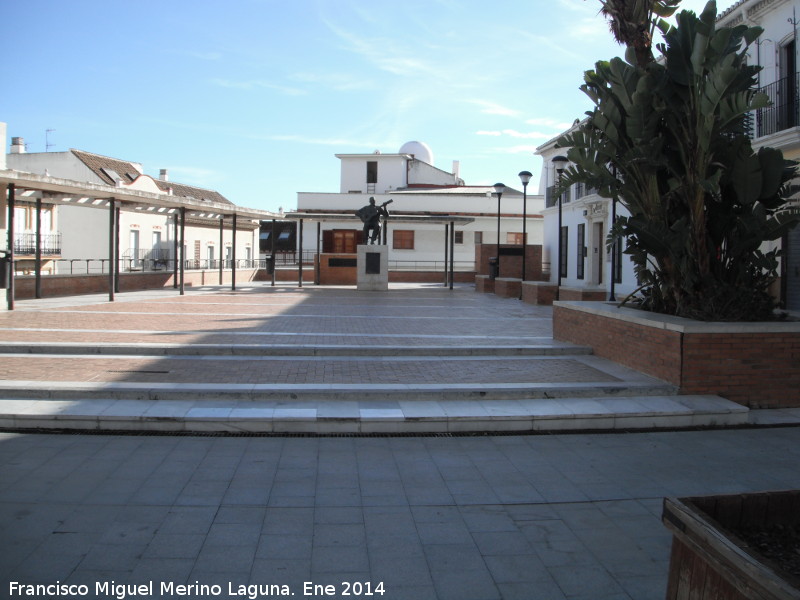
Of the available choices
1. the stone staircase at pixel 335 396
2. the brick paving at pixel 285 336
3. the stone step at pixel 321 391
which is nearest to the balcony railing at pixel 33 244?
the brick paving at pixel 285 336

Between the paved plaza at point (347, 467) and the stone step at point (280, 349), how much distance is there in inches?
1.2

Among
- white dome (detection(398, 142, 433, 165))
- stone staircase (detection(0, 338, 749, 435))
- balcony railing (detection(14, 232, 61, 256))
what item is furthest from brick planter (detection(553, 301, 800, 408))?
white dome (detection(398, 142, 433, 165))

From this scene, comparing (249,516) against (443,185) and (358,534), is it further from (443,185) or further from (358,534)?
(443,185)

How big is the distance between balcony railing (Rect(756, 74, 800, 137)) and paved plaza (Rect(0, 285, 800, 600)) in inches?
329

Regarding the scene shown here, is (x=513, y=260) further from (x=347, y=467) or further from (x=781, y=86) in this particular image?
(x=347, y=467)

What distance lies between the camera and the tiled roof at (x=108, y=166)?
3991cm

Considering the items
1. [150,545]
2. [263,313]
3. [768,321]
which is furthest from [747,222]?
[263,313]

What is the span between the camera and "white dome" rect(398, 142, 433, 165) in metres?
55.4

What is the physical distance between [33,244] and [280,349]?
81.4ft

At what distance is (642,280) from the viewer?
9.73 meters

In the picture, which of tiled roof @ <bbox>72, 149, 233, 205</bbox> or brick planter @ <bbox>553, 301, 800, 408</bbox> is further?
tiled roof @ <bbox>72, 149, 233, 205</bbox>

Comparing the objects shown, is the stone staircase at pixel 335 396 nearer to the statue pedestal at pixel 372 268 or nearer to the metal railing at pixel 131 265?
the statue pedestal at pixel 372 268

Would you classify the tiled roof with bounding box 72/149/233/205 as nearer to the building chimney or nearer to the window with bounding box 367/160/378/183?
the building chimney

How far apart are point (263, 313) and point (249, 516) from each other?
11524mm
